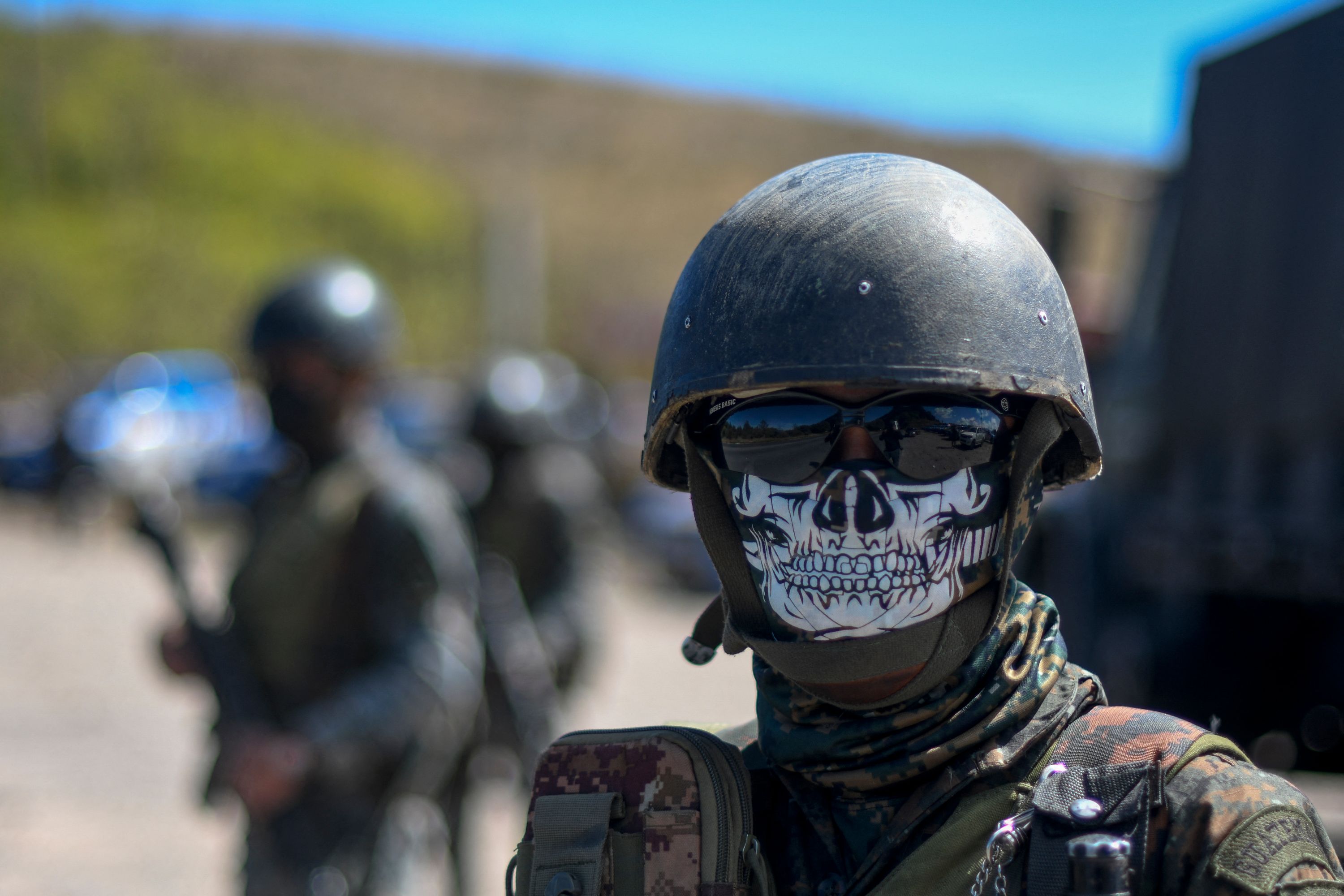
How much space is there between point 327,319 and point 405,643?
0.99 meters

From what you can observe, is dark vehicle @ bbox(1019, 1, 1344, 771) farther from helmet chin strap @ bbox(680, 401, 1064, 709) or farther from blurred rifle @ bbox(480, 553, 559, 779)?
helmet chin strap @ bbox(680, 401, 1064, 709)

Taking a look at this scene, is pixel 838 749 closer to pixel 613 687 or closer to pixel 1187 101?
pixel 1187 101

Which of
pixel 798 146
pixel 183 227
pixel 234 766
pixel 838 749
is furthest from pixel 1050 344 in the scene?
pixel 798 146

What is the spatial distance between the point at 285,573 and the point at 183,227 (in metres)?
39.8

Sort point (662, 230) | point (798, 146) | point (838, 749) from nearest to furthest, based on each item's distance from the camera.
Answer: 1. point (838, 749)
2. point (662, 230)
3. point (798, 146)

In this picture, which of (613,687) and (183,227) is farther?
(183,227)

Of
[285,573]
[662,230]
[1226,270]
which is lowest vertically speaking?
[662,230]

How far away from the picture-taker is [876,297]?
1.77m

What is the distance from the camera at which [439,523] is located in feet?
12.7

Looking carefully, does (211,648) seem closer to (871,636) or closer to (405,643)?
(405,643)

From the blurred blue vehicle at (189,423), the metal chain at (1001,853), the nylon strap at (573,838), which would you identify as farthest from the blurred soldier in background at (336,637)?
the blurred blue vehicle at (189,423)

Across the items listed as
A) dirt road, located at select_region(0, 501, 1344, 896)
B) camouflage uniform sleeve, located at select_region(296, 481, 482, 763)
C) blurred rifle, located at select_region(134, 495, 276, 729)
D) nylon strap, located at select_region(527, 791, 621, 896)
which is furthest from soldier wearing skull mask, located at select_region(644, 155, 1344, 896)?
dirt road, located at select_region(0, 501, 1344, 896)

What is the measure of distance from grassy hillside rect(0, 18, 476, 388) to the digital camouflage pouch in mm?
31459

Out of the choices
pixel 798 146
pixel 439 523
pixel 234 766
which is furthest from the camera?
pixel 798 146
